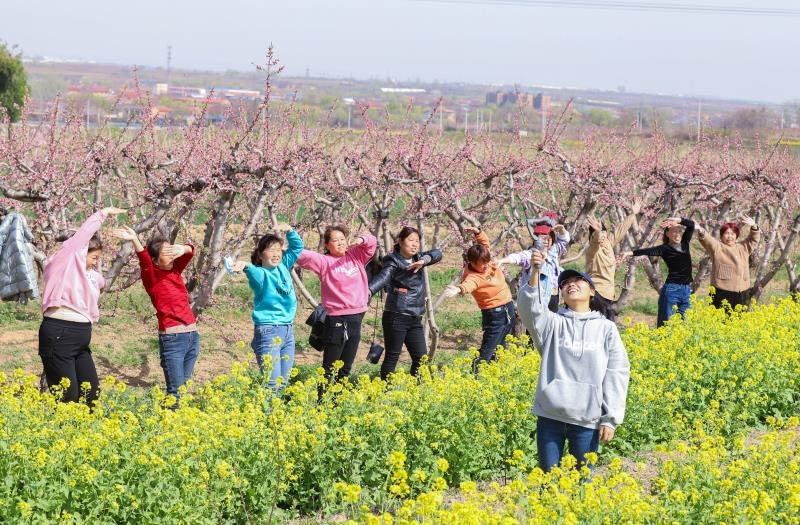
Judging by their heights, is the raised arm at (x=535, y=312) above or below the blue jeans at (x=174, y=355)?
above

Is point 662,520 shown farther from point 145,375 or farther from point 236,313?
point 236,313

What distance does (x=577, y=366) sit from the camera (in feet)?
18.7

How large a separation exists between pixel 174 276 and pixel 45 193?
2.01 meters

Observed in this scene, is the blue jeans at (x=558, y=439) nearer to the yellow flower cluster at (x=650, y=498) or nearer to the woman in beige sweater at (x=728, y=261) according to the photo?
the yellow flower cluster at (x=650, y=498)

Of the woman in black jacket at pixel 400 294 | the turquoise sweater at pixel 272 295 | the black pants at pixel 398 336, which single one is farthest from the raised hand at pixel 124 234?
the black pants at pixel 398 336

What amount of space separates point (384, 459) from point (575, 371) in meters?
1.33

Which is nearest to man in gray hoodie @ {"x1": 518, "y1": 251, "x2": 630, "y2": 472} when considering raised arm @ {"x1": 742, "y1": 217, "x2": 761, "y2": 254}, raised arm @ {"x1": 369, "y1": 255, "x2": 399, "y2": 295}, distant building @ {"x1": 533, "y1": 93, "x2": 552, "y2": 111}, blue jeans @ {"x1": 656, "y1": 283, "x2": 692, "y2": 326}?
raised arm @ {"x1": 369, "y1": 255, "x2": 399, "y2": 295}

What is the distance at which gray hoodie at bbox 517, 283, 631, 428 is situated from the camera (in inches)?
222

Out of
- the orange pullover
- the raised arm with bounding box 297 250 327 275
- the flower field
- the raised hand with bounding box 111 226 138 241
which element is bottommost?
the flower field

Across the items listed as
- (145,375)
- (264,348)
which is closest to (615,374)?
(264,348)

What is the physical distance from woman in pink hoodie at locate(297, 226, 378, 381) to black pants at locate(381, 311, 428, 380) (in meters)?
0.45

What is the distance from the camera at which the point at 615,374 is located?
225 inches

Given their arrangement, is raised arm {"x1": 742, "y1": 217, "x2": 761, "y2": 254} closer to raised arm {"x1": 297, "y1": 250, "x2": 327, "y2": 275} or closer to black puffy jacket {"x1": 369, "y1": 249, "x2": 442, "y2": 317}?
black puffy jacket {"x1": 369, "y1": 249, "x2": 442, "y2": 317}

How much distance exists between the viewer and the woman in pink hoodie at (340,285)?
8.64 metres
